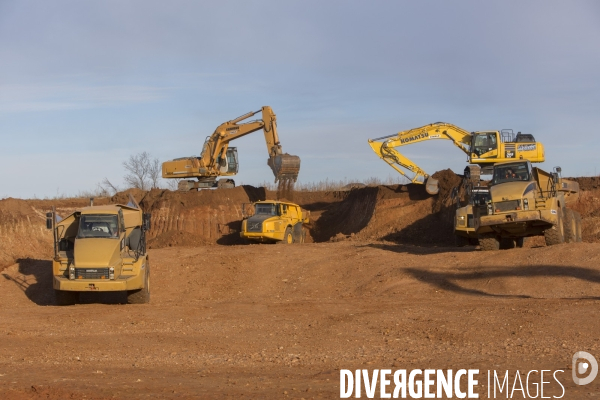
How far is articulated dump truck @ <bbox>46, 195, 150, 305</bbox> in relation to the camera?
19.2 metres

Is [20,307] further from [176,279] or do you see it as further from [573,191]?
[573,191]

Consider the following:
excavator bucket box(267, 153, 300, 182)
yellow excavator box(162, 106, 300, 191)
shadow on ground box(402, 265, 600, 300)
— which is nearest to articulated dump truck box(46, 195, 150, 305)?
shadow on ground box(402, 265, 600, 300)

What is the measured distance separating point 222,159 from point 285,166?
7825 millimetres

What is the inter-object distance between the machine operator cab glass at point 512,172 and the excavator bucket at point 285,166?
54.8 feet

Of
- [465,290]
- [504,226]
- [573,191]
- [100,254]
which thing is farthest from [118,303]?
[573,191]

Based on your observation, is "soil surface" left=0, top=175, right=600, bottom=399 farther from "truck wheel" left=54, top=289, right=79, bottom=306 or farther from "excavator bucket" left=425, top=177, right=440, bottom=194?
"excavator bucket" left=425, top=177, right=440, bottom=194

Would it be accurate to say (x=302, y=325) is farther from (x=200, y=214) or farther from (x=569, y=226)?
(x=200, y=214)

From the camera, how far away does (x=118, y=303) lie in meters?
21.4

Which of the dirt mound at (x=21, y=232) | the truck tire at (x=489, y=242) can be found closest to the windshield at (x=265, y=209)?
the dirt mound at (x=21, y=232)

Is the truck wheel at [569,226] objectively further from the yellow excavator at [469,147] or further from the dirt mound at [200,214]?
the dirt mound at [200,214]

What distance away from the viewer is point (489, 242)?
2425 cm

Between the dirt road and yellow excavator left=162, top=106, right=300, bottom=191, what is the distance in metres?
15.2

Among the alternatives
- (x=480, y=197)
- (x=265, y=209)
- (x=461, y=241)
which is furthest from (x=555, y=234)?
(x=265, y=209)

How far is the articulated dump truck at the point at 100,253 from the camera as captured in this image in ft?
63.1
